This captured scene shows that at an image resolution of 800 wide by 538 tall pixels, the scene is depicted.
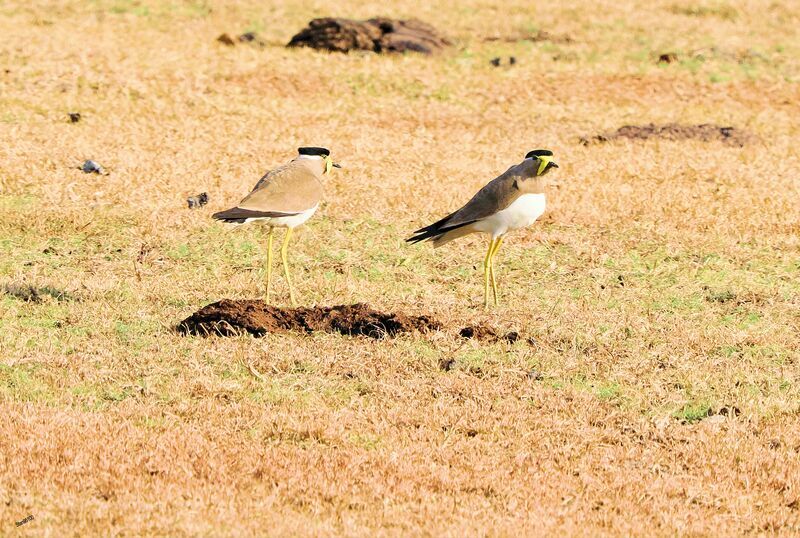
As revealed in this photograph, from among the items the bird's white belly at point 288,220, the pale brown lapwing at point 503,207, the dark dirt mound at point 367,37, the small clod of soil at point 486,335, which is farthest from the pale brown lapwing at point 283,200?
the dark dirt mound at point 367,37

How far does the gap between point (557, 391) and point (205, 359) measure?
8.03ft

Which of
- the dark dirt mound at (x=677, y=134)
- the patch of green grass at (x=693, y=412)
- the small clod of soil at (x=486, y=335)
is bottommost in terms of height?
the dark dirt mound at (x=677, y=134)

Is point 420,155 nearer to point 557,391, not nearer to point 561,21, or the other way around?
point 557,391

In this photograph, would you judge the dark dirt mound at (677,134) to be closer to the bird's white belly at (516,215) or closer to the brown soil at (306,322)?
the bird's white belly at (516,215)

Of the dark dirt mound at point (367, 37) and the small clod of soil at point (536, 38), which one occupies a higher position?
the dark dirt mound at point (367, 37)

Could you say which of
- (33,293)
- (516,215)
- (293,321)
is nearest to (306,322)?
(293,321)

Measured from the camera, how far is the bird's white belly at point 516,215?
9930 mm

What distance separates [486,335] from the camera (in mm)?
8742

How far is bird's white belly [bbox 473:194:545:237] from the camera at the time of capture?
32.6ft

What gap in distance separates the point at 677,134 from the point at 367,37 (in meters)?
7.52

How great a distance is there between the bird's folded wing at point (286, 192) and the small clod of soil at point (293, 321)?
3.06 ft

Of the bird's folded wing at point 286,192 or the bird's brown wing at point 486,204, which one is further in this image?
the bird's brown wing at point 486,204

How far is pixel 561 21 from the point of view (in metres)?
27.5

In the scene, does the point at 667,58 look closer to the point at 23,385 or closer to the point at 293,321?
the point at 293,321
